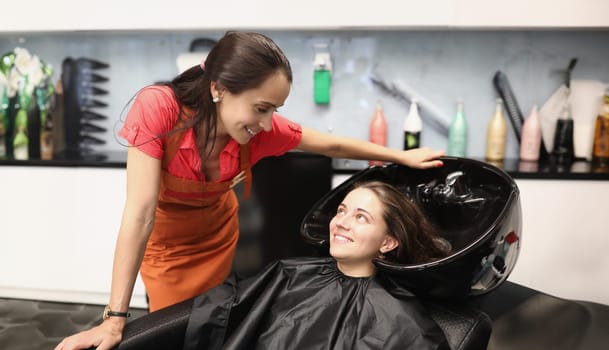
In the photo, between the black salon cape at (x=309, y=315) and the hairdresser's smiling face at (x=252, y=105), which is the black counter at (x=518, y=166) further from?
the hairdresser's smiling face at (x=252, y=105)

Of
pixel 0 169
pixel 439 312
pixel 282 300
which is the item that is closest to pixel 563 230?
pixel 439 312

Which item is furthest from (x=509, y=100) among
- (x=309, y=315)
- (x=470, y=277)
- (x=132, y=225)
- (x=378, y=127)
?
(x=132, y=225)

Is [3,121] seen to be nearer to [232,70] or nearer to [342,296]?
[232,70]

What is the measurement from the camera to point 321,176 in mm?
2070

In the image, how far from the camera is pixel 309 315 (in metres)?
1.28

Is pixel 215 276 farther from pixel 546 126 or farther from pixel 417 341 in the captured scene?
pixel 546 126

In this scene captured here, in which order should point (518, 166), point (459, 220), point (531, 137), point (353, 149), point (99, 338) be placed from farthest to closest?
point (531, 137) < point (518, 166) < point (353, 149) < point (459, 220) < point (99, 338)

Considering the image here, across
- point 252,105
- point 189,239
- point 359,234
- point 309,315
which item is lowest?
point 309,315

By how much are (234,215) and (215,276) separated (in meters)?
0.21

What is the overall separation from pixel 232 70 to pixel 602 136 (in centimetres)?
192

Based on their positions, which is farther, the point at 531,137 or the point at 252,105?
the point at 531,137

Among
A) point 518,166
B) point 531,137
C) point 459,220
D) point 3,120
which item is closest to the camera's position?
point 459,220

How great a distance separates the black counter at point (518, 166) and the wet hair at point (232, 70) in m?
1.01

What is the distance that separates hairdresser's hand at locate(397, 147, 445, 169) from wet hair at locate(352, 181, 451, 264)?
14 cm
